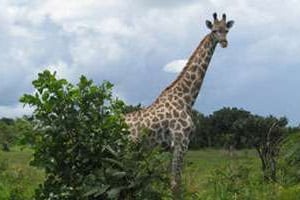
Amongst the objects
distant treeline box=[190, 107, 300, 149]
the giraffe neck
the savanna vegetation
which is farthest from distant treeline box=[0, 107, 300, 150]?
the savanna vegetation

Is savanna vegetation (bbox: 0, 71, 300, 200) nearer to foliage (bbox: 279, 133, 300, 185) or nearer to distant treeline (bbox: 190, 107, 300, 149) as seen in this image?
foliage (bbox: 279, 133, 300, 185)

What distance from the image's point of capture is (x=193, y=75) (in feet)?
46.1

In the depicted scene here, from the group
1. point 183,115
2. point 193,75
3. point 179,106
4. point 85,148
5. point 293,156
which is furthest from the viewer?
A: point 193,75

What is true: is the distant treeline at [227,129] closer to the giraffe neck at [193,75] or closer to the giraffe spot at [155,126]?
the giraffe neck at [193,75]

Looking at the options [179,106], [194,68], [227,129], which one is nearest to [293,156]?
[179,106]

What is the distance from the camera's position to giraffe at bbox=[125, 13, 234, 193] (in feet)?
41.3

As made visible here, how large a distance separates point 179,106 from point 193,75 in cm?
88

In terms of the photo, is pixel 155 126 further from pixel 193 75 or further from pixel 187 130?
pixel 193 75

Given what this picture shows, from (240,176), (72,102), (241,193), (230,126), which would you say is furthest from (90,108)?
(230,126)

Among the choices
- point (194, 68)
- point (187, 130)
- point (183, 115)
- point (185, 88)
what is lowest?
point (187, 130)

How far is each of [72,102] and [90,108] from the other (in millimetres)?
120

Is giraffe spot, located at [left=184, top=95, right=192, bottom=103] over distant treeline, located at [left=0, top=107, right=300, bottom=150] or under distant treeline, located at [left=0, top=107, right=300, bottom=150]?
under

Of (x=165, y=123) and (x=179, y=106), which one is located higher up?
(x=179, y=106)

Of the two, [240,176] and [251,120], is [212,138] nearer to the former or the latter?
[251,120]
